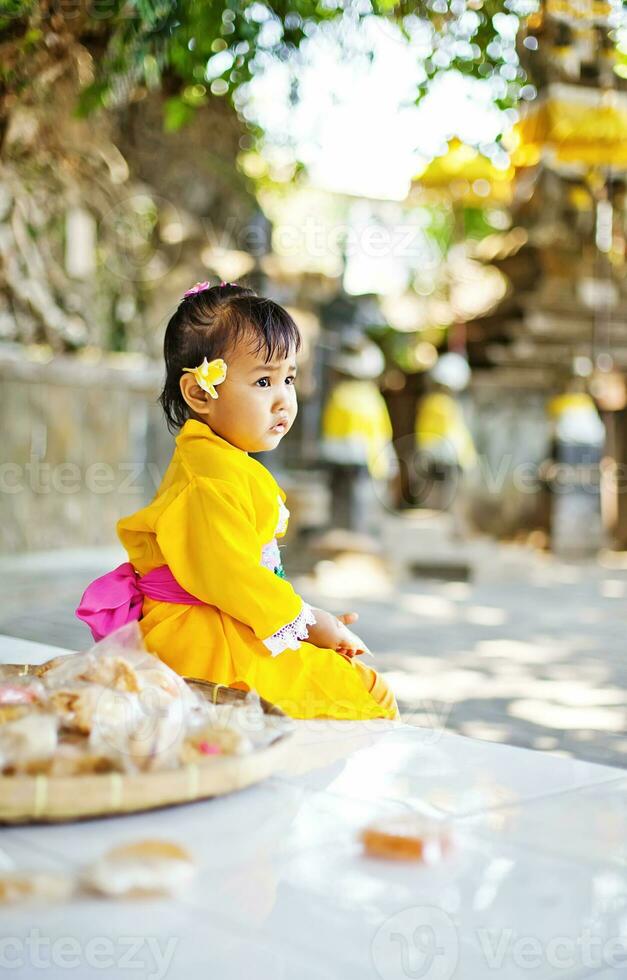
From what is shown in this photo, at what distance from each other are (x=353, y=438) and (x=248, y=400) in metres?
6.18

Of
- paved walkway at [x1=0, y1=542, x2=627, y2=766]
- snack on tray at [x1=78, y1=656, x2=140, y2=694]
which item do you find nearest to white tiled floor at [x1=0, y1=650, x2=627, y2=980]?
snack on tray at [x1=78, y1=656, x2=140, y2=694]

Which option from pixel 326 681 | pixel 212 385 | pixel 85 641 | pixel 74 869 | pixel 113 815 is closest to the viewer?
pixel 74 869

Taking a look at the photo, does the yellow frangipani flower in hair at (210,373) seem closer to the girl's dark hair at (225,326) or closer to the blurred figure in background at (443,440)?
the girl's dark hair at (225,326)

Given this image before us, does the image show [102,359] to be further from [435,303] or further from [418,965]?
[435,303]

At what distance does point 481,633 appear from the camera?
5805 millimetres

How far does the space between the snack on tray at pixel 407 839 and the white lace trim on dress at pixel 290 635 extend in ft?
1.81

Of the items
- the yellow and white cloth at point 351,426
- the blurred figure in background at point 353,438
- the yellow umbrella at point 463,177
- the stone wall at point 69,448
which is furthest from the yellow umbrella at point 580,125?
the stone wall at point 69,448

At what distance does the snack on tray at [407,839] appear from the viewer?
3.63 feet

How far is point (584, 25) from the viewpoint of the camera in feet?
16.8

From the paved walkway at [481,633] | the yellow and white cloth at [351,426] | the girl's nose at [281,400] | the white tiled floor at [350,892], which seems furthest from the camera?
the yellow and white cloth at [351,426]

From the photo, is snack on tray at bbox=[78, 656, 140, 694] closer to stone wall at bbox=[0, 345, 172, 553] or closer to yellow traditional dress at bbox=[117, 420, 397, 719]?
A: yellow traditional dress at bbox=[117, 420, 397, 719]

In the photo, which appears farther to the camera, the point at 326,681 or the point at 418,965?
the point at 326,681

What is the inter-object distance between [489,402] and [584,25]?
6.05 m

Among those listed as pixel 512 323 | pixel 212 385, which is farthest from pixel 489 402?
pixel 212 385
